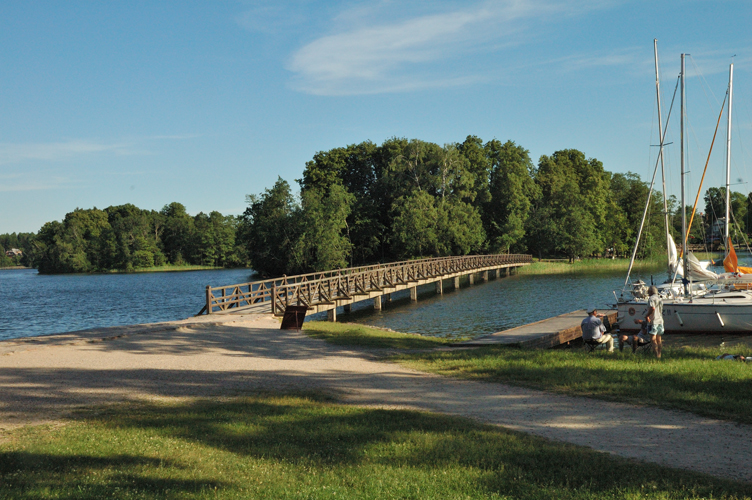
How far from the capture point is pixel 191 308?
38.7 m

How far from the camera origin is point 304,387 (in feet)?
34.5

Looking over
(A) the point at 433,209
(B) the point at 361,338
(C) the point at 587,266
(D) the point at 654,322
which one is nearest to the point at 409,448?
(D) the point at 654,322

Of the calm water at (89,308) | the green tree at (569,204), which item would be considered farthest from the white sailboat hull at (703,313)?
the green tree at (569,204)

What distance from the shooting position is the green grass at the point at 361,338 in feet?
53.6

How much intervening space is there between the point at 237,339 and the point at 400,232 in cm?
4415

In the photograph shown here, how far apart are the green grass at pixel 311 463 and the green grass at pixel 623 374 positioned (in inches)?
127

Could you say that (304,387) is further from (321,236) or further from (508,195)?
(508,195)

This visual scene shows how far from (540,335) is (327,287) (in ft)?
36.8

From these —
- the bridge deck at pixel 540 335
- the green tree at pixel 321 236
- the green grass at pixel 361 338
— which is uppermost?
the green tree at pixel 321 236

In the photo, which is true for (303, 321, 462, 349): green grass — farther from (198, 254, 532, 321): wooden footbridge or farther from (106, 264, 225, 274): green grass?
(106, 264, 225, 274): green grass

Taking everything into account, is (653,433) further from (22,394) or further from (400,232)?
(400,232)

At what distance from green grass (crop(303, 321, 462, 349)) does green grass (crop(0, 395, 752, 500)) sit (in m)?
8.18

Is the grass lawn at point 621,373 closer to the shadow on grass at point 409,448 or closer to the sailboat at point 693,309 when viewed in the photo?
the shadow on grass at point 409,448

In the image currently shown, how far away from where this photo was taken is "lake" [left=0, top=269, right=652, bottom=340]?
91.2ft
